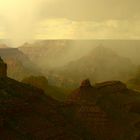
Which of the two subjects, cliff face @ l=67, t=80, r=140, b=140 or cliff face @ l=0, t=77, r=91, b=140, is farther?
cliff face @ l=67, t=80, r=140, b=140

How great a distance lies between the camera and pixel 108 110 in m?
111

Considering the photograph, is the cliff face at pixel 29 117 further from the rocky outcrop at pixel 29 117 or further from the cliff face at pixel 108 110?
the cliff face at pixel 108 110

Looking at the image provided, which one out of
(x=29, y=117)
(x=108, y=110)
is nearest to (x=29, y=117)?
(x=29, y=117)

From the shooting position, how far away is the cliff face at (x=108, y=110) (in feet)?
334

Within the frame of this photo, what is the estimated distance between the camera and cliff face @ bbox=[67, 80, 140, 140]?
102 m

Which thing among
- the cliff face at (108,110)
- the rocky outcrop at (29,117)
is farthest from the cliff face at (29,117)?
the cliff face at (108,110)

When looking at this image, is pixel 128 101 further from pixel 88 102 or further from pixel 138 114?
pixel 88 102

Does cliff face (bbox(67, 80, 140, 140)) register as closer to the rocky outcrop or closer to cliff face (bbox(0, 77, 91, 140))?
the rocky outcrop

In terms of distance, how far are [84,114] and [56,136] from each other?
24720mm

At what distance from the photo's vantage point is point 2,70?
105 m

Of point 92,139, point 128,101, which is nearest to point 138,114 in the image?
point 128,101

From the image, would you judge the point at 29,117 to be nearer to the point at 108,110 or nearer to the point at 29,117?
the point at 29,117

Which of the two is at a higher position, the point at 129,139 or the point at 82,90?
the point at 82,90

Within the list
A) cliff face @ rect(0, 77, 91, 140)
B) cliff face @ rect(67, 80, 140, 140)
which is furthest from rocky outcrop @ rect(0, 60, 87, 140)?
cliff face @ rect(67, 80, 140, 140)
